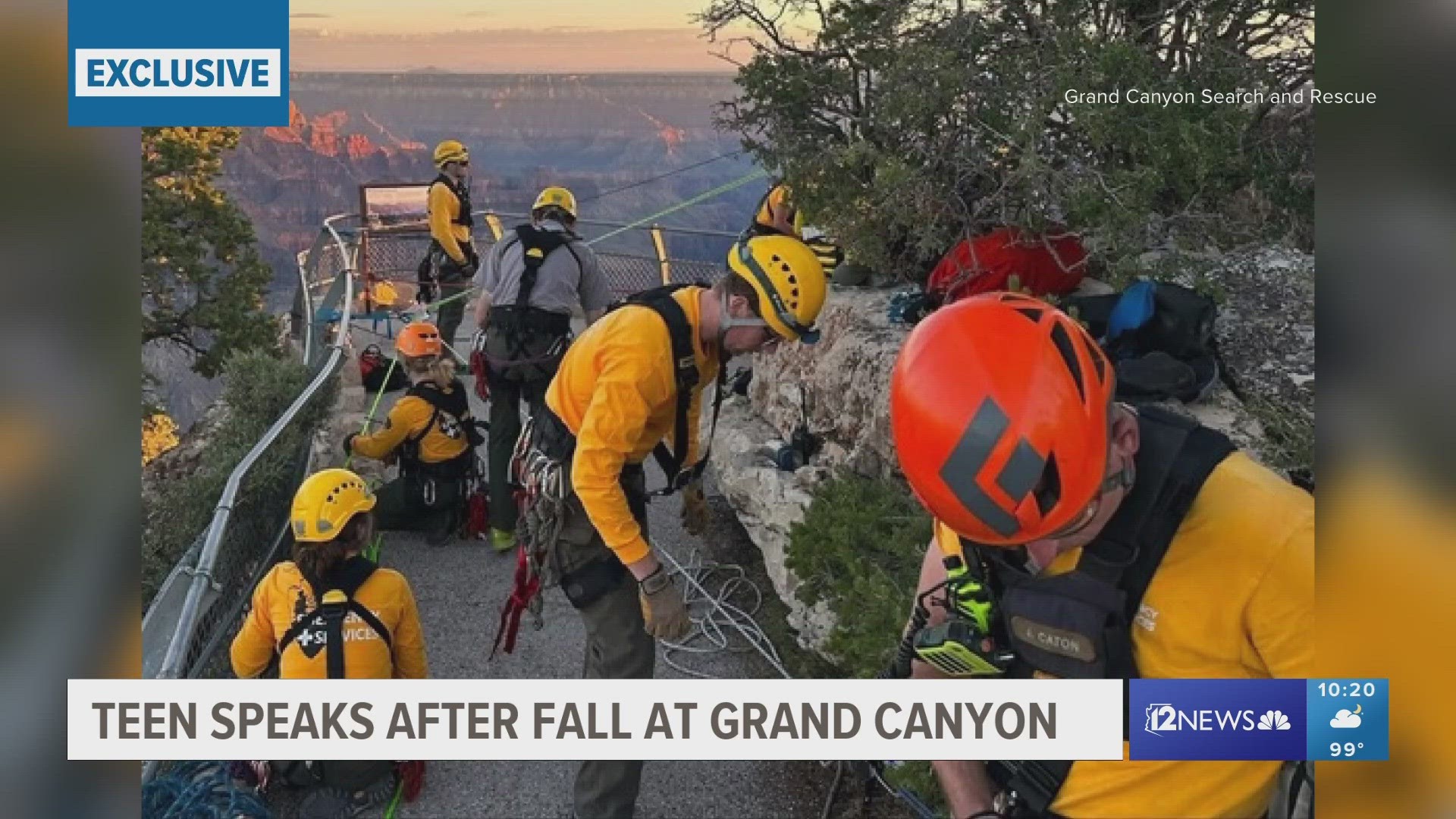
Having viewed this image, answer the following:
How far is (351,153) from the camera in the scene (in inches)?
350

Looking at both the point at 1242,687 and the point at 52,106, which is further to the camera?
the point at 52,106

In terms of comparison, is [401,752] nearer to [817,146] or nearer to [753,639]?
[753,639]

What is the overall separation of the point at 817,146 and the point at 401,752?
2530 mm

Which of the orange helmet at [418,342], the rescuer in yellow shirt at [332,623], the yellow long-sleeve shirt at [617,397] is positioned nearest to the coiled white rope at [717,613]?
the rescuer in yellow shirt at [332,623]

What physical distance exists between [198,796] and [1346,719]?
2.36 meters

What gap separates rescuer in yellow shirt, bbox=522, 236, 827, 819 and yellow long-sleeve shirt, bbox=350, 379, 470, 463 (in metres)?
1.61

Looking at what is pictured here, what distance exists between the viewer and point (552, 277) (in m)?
3.97

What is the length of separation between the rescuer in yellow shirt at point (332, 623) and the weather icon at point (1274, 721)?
1.90m

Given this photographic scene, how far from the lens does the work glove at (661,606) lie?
232 cm

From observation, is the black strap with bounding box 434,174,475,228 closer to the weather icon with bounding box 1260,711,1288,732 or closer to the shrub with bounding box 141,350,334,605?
the shrub with bounding box 141,350,334,605

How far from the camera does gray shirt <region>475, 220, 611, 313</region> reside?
3.96 m

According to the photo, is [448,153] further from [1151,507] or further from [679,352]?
[1151,507]

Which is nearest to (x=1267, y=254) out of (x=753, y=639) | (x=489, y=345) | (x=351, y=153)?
(x=753, y=639)

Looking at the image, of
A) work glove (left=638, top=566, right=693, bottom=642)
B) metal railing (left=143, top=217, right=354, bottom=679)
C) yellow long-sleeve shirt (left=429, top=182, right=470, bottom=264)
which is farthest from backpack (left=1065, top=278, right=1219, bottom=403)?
yellow long-sleeve shirt (left=429, top=182, right=470, bottom=264)
